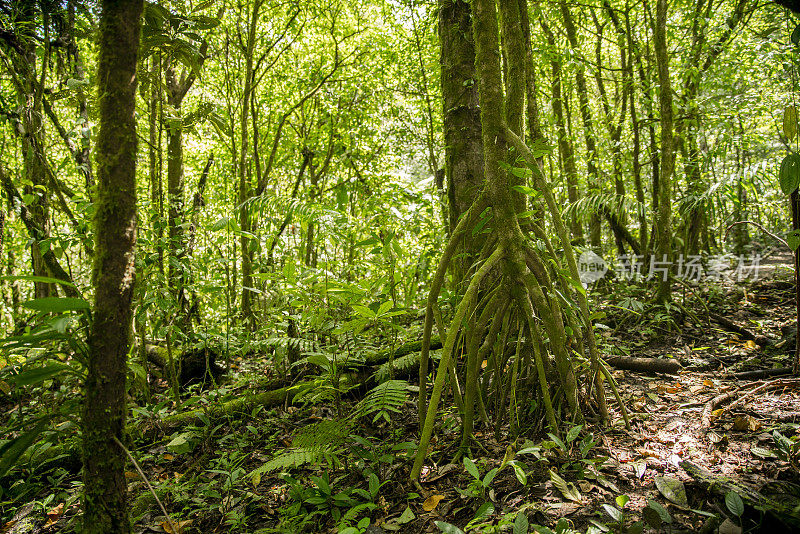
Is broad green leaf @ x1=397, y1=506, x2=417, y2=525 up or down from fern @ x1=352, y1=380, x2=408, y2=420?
down

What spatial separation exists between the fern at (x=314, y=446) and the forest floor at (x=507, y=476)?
2 centimetres

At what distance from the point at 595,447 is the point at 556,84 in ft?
22.0

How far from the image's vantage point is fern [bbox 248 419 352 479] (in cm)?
213

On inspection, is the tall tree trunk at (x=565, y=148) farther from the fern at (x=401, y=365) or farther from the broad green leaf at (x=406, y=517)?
the broad green leaf at (x=406, y=517)

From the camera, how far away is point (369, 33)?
843cm

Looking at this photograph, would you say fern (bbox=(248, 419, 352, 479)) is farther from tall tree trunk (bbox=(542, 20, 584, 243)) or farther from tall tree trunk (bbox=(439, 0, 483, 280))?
tall tree trunk (bbox=(542, 20, 584, 243))

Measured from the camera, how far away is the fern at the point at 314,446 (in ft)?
7.00

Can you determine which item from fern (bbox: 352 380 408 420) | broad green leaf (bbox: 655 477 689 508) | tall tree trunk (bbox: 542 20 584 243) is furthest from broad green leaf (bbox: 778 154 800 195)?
tall tree trunk (bbox: 542 20 584 243)

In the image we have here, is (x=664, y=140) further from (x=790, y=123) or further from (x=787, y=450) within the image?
(x=787, y=450)

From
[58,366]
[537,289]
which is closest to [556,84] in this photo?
[537,289]

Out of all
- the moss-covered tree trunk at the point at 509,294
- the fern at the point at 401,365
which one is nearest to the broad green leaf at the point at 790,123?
the moss-covered tree trunk at the point at 509,294

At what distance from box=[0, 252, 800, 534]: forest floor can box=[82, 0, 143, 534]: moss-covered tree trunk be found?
780 mm

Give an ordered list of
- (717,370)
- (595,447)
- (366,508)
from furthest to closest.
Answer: (717,370)
(595,447)
(366,508)

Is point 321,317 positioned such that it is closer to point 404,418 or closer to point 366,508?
point 404,418
